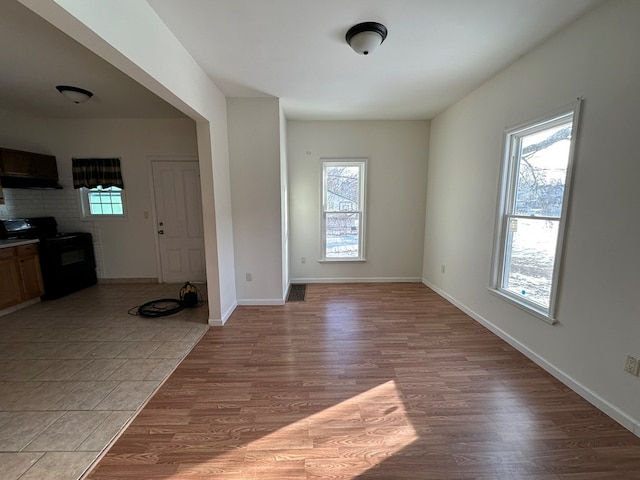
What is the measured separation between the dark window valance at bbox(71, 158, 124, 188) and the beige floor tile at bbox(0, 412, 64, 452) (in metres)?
3.67

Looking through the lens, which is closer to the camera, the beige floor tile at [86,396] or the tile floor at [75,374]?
the tile floor at [75,374]

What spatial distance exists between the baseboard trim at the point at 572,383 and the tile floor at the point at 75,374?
3.19 meters

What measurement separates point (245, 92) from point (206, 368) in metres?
3.04

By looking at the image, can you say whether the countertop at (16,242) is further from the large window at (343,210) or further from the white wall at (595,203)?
the white wall at (595,203)

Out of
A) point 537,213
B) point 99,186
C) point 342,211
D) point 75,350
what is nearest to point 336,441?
point 537,213

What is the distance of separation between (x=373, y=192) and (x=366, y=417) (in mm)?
3419

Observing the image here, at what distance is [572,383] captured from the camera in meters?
1.94

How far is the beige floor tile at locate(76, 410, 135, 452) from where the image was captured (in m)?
1.50

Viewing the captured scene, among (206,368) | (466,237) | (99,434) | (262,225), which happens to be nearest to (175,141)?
(262,225)

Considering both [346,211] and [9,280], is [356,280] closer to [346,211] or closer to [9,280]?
[346,211]

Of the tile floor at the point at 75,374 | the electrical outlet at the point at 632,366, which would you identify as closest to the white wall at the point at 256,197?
the tile floor at the point at 75,374

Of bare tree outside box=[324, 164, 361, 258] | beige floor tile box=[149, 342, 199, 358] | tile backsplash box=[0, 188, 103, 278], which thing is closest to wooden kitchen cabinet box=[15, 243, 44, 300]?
tile backsplash box=[0, 188, 103, 278]

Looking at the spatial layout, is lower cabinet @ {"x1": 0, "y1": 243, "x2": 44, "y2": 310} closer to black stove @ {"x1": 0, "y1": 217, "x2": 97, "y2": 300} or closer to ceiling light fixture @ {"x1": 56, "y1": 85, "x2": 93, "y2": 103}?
black stove @ {"x1": 0, "y1": 217, "x2": 97, "y2": 300}

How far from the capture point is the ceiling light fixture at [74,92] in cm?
290
